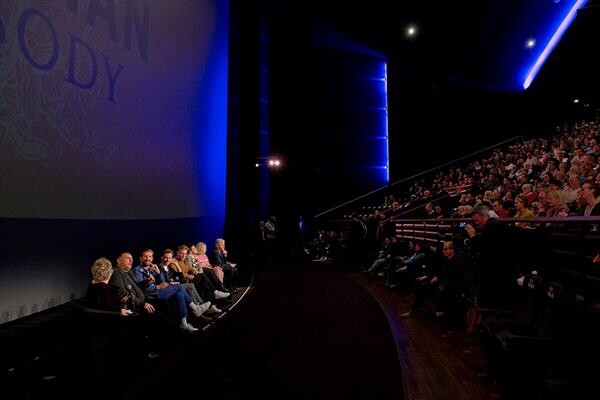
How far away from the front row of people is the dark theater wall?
0.62m

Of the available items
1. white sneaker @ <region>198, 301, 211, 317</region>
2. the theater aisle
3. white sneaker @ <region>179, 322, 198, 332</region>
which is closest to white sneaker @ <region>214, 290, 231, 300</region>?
the theater aisle

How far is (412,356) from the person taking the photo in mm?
3896

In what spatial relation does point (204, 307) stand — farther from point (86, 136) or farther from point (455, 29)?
point (455, 29)

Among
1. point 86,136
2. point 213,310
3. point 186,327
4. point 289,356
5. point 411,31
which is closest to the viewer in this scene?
point 289,356

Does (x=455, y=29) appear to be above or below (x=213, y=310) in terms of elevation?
above

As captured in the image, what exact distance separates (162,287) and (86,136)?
189cm

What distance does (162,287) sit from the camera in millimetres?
4906

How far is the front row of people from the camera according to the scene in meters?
3.81

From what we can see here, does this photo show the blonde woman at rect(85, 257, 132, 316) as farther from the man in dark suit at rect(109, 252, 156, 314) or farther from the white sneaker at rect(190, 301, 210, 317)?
the white sneaker at rect(190, 301, 210, 317)

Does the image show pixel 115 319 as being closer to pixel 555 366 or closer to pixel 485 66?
pixel 555 366

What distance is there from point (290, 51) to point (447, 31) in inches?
204

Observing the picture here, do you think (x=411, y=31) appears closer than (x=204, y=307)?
No

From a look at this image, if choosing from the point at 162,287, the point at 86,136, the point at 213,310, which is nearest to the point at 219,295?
the point at 213,310

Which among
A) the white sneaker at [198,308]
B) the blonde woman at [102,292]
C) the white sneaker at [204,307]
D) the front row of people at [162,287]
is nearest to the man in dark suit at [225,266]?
the front row of people at [162,287]
